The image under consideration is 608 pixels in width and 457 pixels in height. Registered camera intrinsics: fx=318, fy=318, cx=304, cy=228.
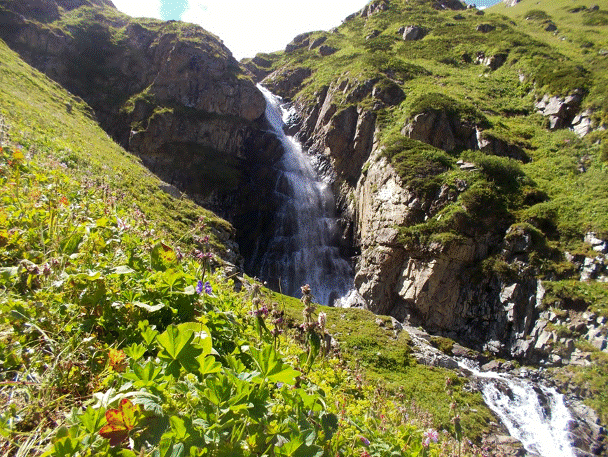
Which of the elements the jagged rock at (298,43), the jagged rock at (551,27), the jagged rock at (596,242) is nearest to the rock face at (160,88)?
the jagged rock at (596,242)

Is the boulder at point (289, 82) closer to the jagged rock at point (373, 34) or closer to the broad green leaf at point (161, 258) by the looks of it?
the jagged rock at point (373, 34)

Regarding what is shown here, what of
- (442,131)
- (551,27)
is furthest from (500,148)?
(551,27)

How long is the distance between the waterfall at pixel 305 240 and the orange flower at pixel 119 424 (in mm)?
21539

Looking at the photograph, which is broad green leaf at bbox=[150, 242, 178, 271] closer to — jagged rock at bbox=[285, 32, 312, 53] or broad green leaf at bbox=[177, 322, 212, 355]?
broad green leaf at bbox=[177, 322, 212, 355]

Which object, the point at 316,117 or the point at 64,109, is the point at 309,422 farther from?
the point at 316,117

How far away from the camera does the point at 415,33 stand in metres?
48.8

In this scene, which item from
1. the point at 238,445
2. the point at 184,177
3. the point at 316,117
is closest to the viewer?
the point at 238,445

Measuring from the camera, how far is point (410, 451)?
1558mm

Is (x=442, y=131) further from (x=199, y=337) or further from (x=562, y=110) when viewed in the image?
(x=199, y=337)

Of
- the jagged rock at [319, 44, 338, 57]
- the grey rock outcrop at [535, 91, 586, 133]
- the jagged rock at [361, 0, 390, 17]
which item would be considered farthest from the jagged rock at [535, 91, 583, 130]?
the jagged rock at [361, 0, 390, 17]

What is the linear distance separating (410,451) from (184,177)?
115ft

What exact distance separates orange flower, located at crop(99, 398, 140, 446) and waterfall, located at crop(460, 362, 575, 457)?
37.5 ft

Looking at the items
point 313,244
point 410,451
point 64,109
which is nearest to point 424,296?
point 313,244

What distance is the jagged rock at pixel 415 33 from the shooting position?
4853 centimetres
